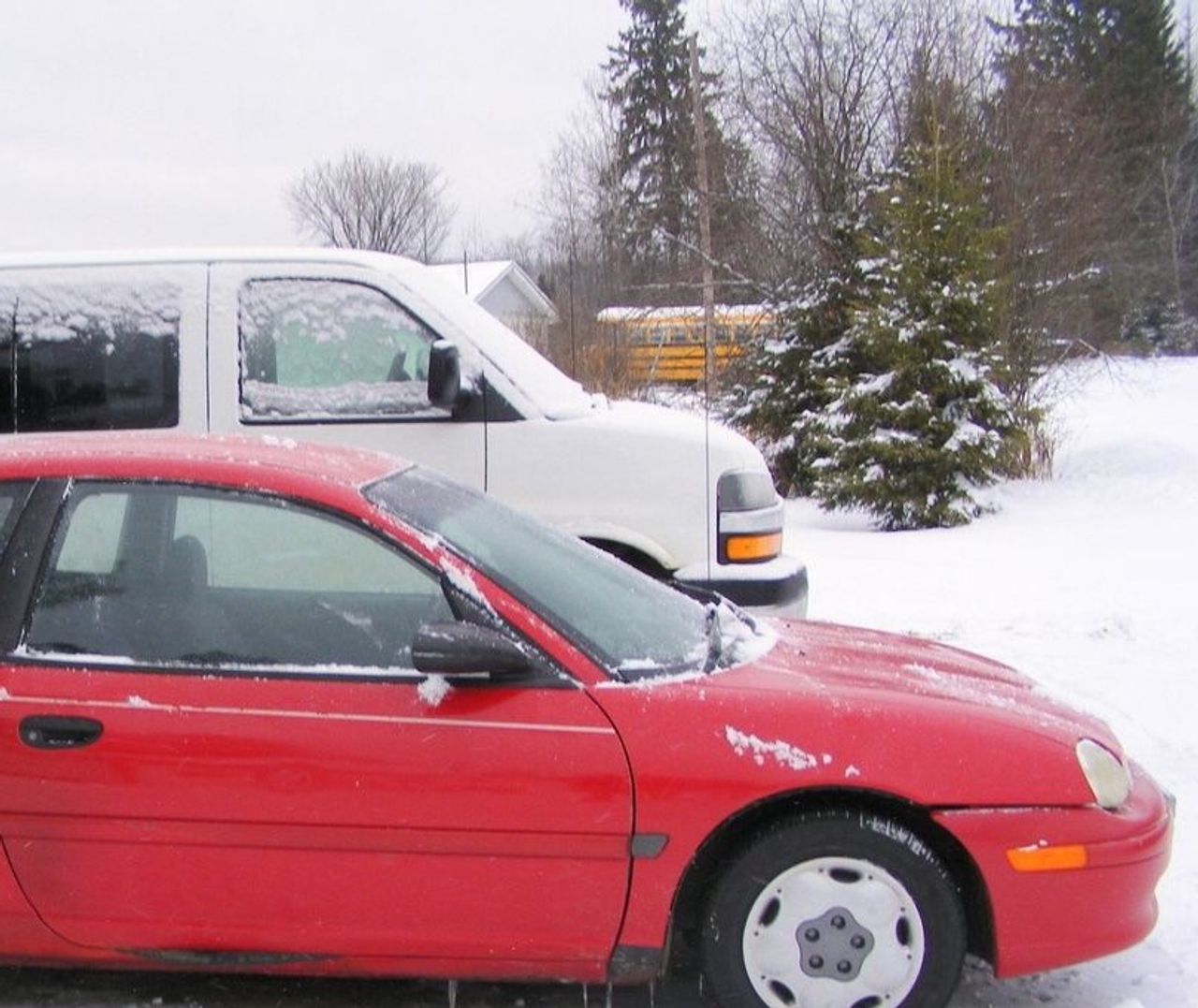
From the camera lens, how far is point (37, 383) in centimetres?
522

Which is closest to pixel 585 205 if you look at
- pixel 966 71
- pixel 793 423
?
pixel 966 71

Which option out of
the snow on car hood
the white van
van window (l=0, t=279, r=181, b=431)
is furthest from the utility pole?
the snow on car hood

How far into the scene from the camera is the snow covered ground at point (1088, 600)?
3479 mm

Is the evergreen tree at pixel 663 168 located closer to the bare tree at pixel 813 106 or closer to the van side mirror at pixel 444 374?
the bare tree at pixel 813 106

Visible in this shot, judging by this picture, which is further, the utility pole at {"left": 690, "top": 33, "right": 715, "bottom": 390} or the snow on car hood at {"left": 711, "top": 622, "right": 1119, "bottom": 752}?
the utility pole at {"left": 690, "top": 33, "right": 715, "bottom": 390}

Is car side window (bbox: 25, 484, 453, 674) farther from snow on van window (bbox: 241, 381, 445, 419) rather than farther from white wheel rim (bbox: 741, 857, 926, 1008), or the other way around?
snow on van window (bbox: 241, 381, 445, 419)

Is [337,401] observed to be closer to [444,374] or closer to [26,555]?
[444,374]

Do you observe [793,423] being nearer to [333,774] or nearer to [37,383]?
[37,383]

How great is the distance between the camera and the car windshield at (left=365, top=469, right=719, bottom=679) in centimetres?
312

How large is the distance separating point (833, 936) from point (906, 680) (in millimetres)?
689

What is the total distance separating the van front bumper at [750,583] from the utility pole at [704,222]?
13.4 m

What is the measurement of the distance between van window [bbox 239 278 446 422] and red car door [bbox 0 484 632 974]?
238 centimetres

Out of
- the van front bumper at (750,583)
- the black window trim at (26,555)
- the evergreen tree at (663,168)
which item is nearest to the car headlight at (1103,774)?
the van front bumper at (750,583)

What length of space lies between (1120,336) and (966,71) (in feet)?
17.1
